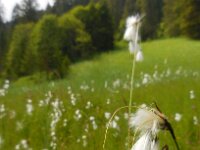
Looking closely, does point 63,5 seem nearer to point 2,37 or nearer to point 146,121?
point 2,37

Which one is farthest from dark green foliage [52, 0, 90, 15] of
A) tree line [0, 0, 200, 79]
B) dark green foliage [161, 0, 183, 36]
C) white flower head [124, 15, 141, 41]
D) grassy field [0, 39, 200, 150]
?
white flower head [124, 15, 141, 41]

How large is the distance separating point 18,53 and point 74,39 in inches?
183

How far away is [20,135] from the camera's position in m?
4.84

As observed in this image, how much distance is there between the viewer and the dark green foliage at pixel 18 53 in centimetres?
4175

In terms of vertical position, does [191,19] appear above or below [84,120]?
below

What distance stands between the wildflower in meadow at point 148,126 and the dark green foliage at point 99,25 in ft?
134

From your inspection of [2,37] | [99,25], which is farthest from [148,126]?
[2,37]

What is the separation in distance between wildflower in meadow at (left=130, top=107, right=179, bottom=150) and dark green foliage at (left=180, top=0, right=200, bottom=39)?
35.3 m

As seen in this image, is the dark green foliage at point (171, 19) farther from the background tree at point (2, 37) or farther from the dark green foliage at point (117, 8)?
the background tree at point (2, 37)

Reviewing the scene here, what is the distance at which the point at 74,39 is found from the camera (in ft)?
137

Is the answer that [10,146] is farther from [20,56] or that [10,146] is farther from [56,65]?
[20,56]

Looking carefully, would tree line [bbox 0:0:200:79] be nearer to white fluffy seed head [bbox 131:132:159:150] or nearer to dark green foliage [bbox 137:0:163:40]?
dark green foliage [bbox 137:0:163:40]

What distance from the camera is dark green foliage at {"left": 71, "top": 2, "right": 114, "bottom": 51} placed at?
139 feet

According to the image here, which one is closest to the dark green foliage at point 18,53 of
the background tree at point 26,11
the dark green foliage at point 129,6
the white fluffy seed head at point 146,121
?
the background tree at point 26,11
